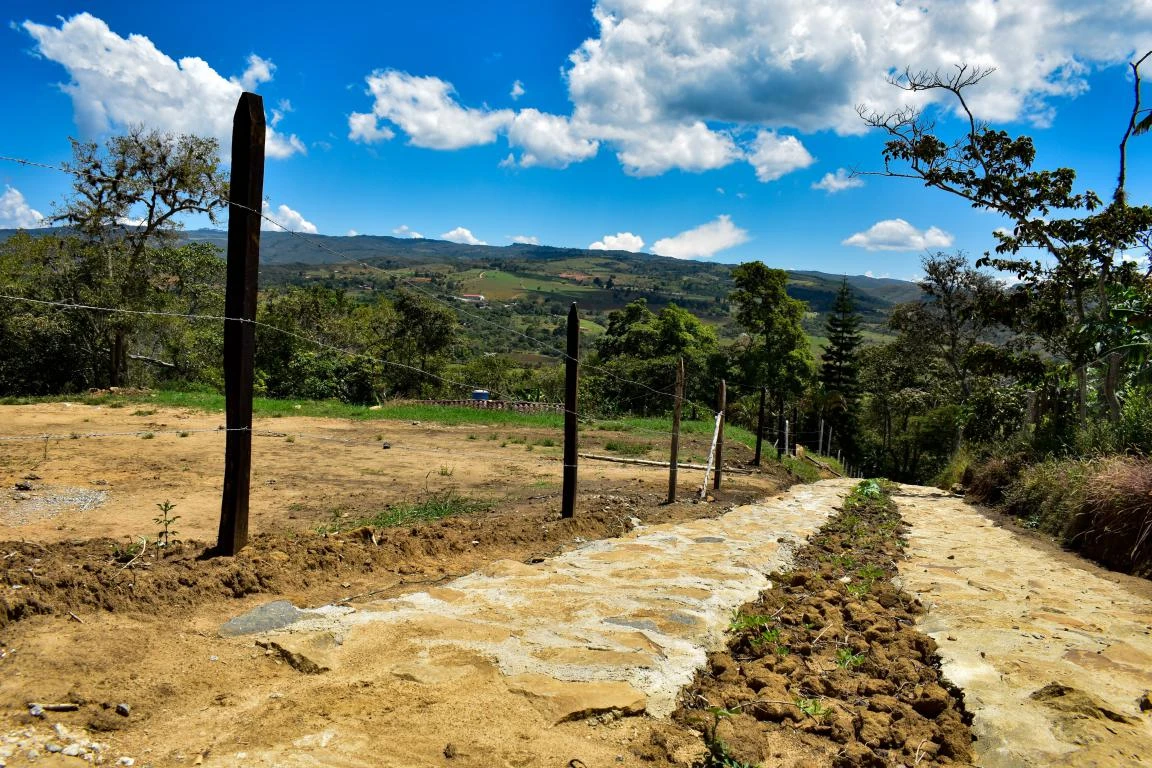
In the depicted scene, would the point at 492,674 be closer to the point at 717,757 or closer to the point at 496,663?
the point at 496,663

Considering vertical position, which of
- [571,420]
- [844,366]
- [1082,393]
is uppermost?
[844,366]

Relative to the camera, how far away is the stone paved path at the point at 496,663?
285cm

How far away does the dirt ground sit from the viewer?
3.13 m

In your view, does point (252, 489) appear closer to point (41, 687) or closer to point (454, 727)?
point (41, 687)

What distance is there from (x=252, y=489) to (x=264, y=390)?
18.3m

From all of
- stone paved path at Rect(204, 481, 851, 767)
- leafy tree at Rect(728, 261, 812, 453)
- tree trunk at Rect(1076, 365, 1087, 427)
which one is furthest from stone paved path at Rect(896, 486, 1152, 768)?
leafy tree at Rect(728, 261, 812, 453)

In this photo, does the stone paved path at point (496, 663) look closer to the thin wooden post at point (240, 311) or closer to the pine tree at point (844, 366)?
the thin wooden post at point (240, 311)

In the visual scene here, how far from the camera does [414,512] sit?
7289 mm

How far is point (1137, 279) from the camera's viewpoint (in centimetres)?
1274

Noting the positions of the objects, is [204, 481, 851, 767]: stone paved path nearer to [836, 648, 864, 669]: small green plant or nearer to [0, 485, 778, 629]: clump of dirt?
[0, 485, 778, 629]: clump of dirt

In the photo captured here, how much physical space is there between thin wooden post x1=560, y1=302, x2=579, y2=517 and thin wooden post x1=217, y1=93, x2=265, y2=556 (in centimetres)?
329

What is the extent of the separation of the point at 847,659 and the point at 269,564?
3.94m

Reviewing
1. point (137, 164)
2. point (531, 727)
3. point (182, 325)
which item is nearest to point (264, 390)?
point (182, 325)

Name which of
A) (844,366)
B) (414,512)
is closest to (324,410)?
(414,512)
